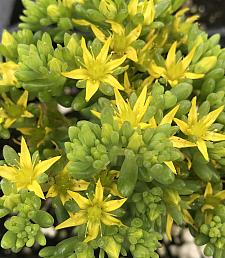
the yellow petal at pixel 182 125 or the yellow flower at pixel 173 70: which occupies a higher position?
the yellow flower at pixel 173 70

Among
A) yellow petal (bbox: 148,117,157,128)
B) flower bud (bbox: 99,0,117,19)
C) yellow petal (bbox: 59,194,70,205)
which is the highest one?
flower bud (bbox: 99,0,117,19)

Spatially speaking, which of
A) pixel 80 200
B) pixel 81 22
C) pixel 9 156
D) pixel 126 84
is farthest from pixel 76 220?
pixel 81 22

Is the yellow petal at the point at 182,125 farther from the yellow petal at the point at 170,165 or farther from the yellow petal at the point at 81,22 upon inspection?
the yellow petal at the point at 81,22

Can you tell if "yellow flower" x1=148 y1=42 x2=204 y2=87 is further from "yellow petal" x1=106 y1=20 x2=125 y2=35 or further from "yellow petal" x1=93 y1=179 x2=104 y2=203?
"yellow petal" x1=93 y1=179 x2=104 y2=203

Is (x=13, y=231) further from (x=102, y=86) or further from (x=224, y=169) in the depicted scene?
(x=224, y=169)

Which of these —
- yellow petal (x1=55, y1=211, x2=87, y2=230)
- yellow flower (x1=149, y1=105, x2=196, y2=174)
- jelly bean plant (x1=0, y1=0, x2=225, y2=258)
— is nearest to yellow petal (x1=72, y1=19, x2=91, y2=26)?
jelly bean plant (x1=0, y1=0, x2=225, y2=258)

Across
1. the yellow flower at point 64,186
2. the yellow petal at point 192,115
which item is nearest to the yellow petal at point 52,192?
the yellow flower at point 64,186

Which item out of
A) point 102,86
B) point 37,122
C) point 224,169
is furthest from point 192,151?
point 37,122
